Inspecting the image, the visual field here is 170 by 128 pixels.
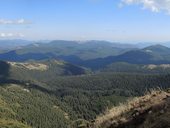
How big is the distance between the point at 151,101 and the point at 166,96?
0.87m

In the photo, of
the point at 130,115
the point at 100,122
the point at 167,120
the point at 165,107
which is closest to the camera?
the point at 167,120

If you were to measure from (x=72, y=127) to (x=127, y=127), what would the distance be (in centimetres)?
757

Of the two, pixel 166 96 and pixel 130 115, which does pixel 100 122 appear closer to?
pixel 130 115

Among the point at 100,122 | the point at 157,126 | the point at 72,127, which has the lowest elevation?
the point at 72,127

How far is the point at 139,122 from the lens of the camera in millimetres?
16906

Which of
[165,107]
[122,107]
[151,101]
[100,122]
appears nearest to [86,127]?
[100,122]

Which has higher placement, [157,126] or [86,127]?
[157,126]

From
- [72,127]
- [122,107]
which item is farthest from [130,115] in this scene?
[72,127]

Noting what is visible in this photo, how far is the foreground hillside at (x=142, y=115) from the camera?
15582 millimetres

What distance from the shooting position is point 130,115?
1856cm

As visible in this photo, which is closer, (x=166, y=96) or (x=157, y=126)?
(x=157, y=126)

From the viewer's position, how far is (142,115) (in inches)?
688

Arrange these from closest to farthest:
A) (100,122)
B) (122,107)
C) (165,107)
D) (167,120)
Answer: (167,120), (165,107), (100,122), (122,107)

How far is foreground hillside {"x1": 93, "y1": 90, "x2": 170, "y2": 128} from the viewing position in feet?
51.1
